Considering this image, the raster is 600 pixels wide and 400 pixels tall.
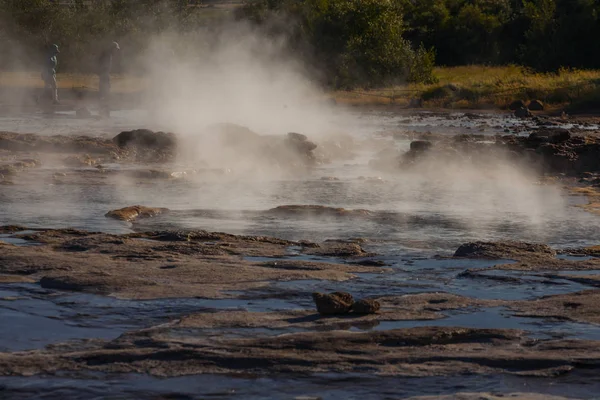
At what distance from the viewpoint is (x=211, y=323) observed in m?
6.29

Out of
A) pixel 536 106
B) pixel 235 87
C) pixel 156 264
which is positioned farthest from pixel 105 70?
pixel 156 264

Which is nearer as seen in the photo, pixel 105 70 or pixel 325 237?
pixel 325 237

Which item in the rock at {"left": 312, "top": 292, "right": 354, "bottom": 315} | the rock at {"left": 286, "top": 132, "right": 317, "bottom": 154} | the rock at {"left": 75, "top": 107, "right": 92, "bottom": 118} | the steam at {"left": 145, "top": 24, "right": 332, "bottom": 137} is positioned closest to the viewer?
the rock at {"left": 312, "top": 292, "right": 354, "bottom": 315}

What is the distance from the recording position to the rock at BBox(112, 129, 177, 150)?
61.5 feet

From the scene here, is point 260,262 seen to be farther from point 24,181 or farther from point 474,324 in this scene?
point 24,181

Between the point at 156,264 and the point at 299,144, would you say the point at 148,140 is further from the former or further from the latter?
the point at 156,264

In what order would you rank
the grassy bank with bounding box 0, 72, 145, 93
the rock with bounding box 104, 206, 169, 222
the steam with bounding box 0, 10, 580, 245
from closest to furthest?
the rock with bounding box 104, 206, 169, 222 < the steam with bounding box 0, 10, 580, 245 < the grassy bank with bounding box 0, 72, 145, 93

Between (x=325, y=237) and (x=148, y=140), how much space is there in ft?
30.2

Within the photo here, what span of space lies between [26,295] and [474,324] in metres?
2.84

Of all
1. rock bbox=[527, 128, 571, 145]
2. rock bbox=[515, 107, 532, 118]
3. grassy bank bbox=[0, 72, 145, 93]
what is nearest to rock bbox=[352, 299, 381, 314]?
rock bbox=[527, 128, 571, 145]

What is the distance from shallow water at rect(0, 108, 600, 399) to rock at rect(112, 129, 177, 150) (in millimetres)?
1732

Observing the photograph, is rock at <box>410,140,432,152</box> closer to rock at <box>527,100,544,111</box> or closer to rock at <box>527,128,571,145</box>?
rock at <box>527,128,571,145</box>

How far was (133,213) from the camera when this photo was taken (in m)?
11.2

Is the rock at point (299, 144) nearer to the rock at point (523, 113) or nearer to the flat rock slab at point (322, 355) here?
the flat rock slab at point (322, 355)
